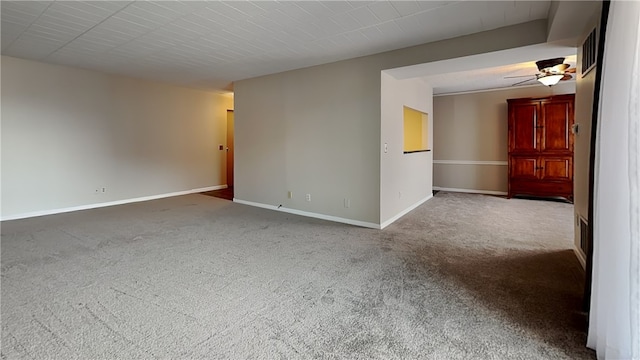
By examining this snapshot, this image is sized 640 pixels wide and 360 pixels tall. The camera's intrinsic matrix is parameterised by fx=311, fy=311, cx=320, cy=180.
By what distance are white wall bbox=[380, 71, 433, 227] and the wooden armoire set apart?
1938mm

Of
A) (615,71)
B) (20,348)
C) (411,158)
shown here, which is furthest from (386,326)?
(411,158)

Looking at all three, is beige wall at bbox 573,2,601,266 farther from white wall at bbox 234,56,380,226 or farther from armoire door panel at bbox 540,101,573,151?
armoire door panel at bbox 540,101,573,151

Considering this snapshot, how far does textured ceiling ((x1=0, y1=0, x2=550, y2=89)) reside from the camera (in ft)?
9.23

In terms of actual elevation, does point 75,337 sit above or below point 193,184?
below

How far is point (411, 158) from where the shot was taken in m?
5.47

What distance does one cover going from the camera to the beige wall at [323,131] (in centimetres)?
402

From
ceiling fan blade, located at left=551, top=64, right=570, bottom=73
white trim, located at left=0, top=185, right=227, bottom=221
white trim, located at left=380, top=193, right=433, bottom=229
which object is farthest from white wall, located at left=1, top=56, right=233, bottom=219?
ceiling fan blade, located at left=551, top=64, right=570, bottom=73

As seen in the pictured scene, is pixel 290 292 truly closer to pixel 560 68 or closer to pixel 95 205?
pixel 560 68

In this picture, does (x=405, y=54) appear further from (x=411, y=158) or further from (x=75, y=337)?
(x=75, y=337)

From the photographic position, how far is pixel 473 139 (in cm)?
725

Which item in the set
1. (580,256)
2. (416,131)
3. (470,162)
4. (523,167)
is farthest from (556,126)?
(580,256)

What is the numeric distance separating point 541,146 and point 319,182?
4575mm

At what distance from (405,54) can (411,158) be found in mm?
2073

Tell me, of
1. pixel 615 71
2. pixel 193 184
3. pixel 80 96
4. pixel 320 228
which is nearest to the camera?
pixel 615 71
